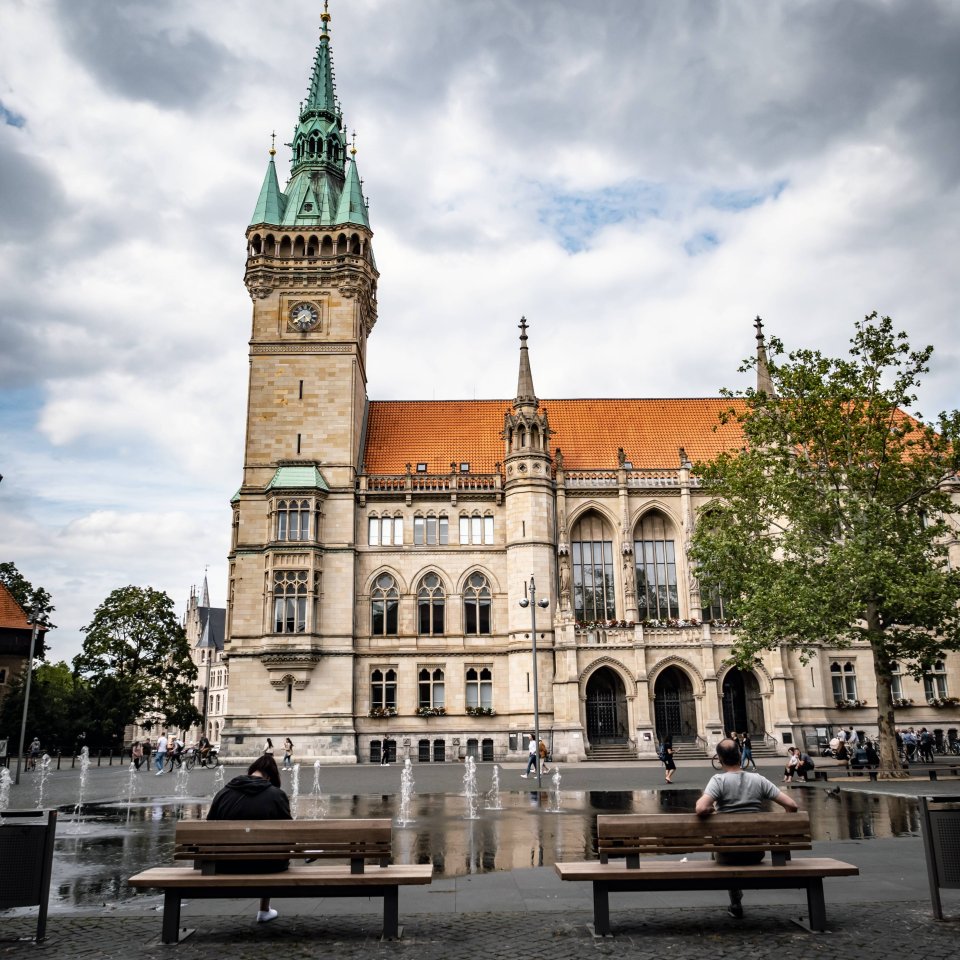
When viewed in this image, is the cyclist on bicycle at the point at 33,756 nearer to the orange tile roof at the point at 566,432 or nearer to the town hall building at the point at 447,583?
the town hall building at the point at 447,583

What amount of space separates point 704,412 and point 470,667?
21865 millimetres

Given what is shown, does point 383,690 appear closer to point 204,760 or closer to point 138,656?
point 204,760

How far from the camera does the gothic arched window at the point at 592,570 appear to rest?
1970 inches

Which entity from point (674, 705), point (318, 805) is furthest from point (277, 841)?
point (674, 705)

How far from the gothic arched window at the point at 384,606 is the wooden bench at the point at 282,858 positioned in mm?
39928

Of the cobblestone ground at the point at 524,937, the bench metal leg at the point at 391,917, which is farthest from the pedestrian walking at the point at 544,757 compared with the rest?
the bench metal leg at the point at 391,917

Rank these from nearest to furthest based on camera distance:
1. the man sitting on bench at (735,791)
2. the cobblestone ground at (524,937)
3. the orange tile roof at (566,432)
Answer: the cobblestone ground at (524,937)
the man sitting on bench at (735,791)
the orange tile roof at (566,432)

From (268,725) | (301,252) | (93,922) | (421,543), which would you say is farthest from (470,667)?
(93,922)

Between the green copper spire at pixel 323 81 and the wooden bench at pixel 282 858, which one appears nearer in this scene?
the wooden bench at pixel 282 858

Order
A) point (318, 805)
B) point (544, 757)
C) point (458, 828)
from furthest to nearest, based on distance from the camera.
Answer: point (544, 757) < point (318, 805) < point (458, 828)

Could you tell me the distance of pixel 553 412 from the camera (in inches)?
2228

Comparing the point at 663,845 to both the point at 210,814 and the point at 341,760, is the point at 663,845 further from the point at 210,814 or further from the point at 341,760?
the point at 341,760

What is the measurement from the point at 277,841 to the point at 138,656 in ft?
175

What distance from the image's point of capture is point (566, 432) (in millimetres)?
54812
